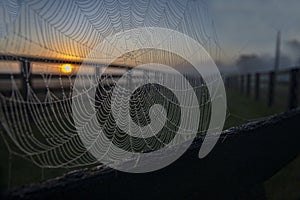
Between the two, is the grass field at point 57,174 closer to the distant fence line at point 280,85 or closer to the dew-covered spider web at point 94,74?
the dew-covered spider web at point 94,74

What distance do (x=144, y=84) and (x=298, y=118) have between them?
140cm

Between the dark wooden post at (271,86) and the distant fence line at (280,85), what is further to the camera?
the dark wooden post at (271,86)

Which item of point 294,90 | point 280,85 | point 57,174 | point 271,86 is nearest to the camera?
point 57,174

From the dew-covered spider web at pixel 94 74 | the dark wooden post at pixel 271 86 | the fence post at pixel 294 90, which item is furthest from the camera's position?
the dark wooden post at pixel 271 86

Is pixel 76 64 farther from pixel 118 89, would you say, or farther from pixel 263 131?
pixel 263 131

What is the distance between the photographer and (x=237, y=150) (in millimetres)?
1797

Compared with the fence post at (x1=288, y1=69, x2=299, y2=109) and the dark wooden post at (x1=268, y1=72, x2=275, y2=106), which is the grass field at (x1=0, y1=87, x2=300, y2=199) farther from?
the dark wooden post at (x1=268, y1=72, x2=275, y2=106)

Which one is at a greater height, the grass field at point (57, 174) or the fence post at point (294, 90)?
the fence post at point (294, 90)

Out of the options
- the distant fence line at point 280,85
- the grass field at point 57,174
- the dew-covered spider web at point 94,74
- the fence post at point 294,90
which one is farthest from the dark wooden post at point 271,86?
the dew-covered spider web at point 94,74

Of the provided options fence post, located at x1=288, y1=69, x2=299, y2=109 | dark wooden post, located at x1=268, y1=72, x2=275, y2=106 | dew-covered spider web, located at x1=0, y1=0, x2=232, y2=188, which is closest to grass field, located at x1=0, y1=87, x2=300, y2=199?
dew-covered spider web, located at x1=0, y1=0, x2=232, y2=188

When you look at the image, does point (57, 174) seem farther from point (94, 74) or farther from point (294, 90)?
point (294, 90)

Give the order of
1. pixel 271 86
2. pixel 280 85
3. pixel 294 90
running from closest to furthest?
pixel 294 90 → pixel 271 86 → pixel 280 85

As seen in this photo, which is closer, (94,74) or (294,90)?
(94,74)

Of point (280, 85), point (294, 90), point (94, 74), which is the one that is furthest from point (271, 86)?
point (94, 74)
